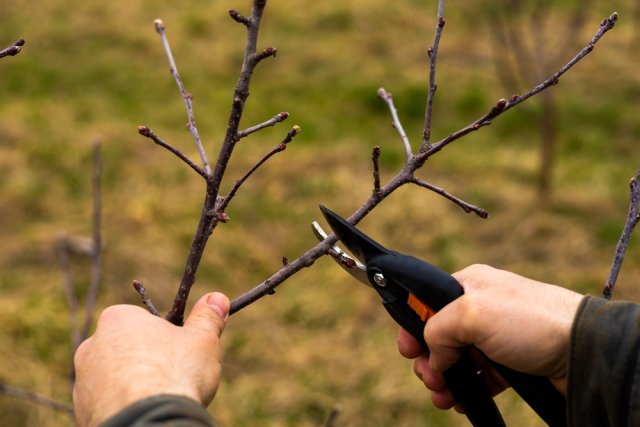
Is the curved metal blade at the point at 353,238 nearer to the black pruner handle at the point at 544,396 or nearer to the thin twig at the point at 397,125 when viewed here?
the thin twig at the point at 397,125

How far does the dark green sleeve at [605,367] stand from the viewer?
127cm

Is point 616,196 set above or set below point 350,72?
above

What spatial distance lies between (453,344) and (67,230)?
14.6 feet

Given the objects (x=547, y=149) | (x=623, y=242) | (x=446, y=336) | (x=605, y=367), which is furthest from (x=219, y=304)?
(x=547, y=149)

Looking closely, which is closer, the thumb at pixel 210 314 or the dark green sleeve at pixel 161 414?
the dark green sleeve at pixel 161 414

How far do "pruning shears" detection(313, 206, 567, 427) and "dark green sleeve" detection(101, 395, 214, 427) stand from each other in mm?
547

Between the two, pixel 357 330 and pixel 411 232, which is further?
pixel 411 232

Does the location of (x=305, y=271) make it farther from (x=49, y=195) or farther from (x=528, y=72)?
(x=528, y=72)

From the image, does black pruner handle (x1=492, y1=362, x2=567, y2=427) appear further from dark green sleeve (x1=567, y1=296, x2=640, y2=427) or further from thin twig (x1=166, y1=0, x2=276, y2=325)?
thin twig (x1=166, y1=0, x2=276, y2=325)

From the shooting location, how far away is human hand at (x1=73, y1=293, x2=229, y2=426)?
114 cm

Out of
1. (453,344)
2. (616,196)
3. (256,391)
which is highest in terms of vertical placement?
(453,344)

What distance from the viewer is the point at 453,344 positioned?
4.71 feet

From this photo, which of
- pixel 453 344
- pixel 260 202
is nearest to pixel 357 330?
pixel 260 202

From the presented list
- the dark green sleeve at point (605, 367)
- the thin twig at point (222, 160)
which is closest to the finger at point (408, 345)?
the dark green sleeve at point (605, 367)
